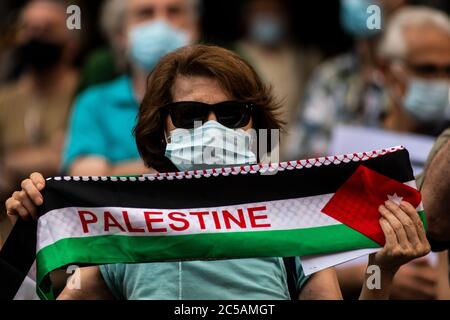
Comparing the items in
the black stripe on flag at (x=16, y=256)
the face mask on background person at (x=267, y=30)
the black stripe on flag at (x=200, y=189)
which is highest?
A: the face mask on background person at (x=267, y=30)

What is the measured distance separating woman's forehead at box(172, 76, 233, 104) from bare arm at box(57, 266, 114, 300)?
646 millimetres

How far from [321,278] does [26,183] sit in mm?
1008

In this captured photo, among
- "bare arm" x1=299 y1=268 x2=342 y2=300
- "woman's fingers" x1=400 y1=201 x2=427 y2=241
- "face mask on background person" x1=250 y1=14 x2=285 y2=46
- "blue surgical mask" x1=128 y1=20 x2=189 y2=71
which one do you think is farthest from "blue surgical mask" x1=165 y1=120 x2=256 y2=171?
"face mask on background person" x1=250 y1=14 x2=285 y2=46

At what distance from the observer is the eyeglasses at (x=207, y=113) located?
444 cm

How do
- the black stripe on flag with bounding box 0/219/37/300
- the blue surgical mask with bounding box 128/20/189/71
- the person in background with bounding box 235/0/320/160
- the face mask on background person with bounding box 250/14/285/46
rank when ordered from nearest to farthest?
1. the black stripe on flag with bounding box 0/219/37/300
2. the blue surgical mask with bounding box 128/20/189/71
3. the person in background with bounding box 235/0/320/160
4. the face mask on background person with bounding box 250/14/285/46

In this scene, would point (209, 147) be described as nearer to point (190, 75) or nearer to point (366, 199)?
point (190, 75)

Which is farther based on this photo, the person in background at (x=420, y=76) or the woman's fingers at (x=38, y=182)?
the person in background at (x=420, y=76)

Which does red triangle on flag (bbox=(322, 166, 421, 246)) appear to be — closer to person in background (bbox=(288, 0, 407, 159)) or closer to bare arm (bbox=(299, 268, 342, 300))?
bare arm (bbox=(299, 268, 342, 300))

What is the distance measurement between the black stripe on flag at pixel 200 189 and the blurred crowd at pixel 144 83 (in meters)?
1.67

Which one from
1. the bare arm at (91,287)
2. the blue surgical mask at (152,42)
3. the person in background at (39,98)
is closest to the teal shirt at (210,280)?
the bare arm at (91,287)

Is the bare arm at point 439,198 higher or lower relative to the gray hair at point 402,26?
lower

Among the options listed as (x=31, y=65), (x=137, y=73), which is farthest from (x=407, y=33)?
(x=31, y=65)

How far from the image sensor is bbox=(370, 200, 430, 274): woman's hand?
4117mm

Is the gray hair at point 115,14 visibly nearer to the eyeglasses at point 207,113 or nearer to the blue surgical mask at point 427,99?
the blue surgical mask at point 427,99
